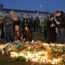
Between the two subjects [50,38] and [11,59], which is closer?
[11,59]

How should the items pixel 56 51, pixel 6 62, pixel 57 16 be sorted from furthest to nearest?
pixel 57 16 → pixel 56 51 → pixel 6 62

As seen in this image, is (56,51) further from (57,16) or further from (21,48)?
(57,16)

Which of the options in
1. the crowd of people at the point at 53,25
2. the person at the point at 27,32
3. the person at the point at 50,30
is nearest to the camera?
the crowd of people at the point at 53,25

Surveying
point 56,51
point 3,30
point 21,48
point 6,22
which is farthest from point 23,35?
point 56,51

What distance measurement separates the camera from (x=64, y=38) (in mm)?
23203

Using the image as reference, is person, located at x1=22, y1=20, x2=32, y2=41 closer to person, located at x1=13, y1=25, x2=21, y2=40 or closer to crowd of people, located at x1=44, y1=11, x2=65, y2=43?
person, located at x1=13, y1=25, x2=21, y2=40

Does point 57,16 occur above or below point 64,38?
above

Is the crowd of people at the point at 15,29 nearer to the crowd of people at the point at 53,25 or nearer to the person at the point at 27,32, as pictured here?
the person at the point at 27,32

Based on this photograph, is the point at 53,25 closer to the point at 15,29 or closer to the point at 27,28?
the point at 27,28

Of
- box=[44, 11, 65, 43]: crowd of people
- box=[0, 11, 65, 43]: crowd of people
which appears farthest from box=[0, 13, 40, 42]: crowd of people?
box=[44, 11, 65, 43]: crowd of people

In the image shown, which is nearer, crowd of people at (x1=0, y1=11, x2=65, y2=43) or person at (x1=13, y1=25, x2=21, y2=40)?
crowd of people at (x1=0, y1=11, x2=65, y2=43)

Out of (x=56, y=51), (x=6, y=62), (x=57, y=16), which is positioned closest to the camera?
(x=6, y=62)

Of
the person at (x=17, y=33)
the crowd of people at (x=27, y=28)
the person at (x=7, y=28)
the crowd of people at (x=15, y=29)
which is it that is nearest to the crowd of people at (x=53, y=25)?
the crowd of people at (x=27, y=28)

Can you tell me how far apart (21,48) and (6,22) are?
201 inches
